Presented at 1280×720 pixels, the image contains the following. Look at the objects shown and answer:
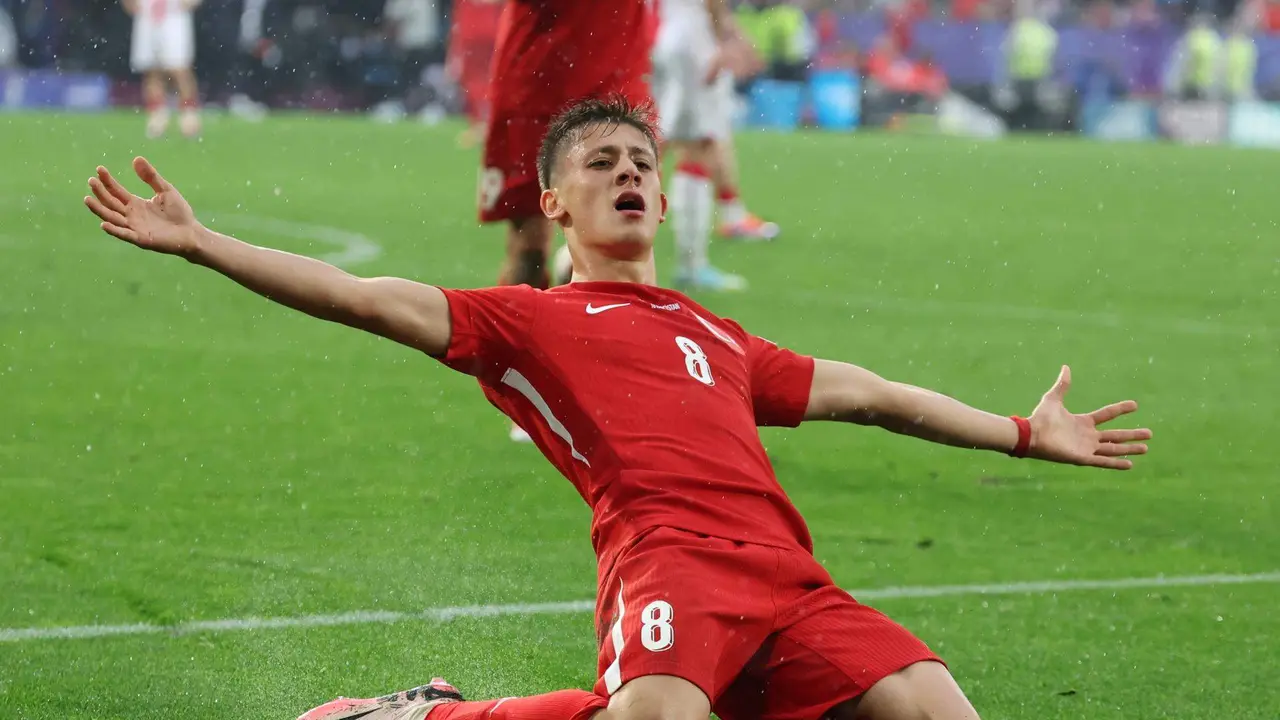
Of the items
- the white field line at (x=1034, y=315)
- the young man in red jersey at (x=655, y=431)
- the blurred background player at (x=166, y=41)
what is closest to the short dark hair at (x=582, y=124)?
the young man in red jersey at (x=655, y=431)

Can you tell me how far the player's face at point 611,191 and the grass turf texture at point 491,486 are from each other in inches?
41.6

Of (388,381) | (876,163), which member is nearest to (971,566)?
(388,381)

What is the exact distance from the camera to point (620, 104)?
4.34 metres

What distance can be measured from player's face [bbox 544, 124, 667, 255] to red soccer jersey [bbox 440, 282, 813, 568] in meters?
0.12

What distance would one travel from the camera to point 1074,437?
13.2 feet

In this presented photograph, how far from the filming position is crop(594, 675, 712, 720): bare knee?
3170 mm

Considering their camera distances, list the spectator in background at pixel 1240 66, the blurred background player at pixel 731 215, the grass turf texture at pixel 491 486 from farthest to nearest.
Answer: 1. the spectator in background at pixel 1240 66
2. the blurred background player at pixel 731 215
3. the grass turf texture at pixel 491 486

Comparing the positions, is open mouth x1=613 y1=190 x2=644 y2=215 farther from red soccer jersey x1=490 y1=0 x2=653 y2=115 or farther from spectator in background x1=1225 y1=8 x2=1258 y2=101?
spectator in background x1=1225 y1=8 x2=1258 y2=101

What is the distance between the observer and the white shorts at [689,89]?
488 inches

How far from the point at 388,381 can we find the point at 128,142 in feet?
44.8

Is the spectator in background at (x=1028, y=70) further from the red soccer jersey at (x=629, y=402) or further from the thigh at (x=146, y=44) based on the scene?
the red soccer jersey at (x=629, y=402)

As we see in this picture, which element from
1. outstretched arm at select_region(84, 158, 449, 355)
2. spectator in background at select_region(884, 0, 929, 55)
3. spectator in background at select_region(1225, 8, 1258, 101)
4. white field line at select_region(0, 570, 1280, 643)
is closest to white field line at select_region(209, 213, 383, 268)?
white field line at select_region(0, 570, 1280, 643)

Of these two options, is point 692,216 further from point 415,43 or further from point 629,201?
point 415,43

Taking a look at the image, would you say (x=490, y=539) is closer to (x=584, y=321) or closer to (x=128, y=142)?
(x=584, y=321)
